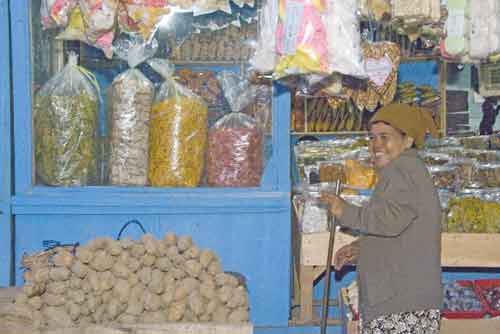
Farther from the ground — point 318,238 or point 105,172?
point 105,172

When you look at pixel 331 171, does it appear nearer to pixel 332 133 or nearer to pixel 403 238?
pixel 332 133

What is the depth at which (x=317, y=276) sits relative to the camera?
16.9ft

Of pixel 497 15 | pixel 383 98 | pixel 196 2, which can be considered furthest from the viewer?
pixel 383 98

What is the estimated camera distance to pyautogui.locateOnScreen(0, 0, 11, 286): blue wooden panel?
4.78m

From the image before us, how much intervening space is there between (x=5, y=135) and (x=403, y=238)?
8.42ft

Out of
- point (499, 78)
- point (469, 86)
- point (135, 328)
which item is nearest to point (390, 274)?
point (135, 328)

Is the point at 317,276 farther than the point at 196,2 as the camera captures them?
Yes

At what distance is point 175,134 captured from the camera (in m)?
4.84

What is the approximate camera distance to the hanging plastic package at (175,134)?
15.9 ft

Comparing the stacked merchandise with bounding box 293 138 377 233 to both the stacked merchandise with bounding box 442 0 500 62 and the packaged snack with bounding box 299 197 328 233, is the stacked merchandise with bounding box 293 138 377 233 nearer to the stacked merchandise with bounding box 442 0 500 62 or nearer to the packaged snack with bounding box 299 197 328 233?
the packaged snack with bounding box 299 197 328 233

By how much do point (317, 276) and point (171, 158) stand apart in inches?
49.4

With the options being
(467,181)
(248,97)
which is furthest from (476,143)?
(248,97)

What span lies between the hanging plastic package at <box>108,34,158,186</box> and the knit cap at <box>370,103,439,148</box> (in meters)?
1.64

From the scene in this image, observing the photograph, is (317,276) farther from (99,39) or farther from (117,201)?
(99,39)
